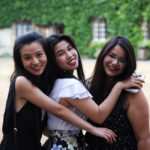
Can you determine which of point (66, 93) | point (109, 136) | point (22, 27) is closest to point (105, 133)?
point (109, 136)

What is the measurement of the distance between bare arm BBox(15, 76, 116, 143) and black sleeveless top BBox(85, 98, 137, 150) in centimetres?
12

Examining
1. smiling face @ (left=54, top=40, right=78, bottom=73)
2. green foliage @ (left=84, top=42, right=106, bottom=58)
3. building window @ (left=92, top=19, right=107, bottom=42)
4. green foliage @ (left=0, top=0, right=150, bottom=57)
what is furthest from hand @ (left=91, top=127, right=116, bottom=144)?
building window @ (left=92, top=19, right=107, bottom=42)

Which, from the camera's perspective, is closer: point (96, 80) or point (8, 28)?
point (96, 80)

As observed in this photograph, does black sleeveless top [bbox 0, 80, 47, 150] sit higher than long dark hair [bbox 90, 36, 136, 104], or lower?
lower

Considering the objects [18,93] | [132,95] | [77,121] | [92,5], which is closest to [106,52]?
[132,95]

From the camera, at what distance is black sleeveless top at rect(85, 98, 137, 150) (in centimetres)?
195

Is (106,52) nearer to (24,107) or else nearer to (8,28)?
(24,107)

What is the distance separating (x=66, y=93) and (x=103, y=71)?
45 centimetres

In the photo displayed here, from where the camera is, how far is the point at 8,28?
19.5 m

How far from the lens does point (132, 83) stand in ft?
6.14

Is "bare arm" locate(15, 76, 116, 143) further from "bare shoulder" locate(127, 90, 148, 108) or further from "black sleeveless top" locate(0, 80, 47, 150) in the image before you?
"bare shoulder" locate(127, 90, 148, 108)

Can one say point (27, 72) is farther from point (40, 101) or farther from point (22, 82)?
point (40, 101)

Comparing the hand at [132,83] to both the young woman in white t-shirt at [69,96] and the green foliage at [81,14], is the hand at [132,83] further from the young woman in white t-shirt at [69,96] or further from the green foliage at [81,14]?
the green foliage at [81,14]

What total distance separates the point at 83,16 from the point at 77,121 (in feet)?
52.1
